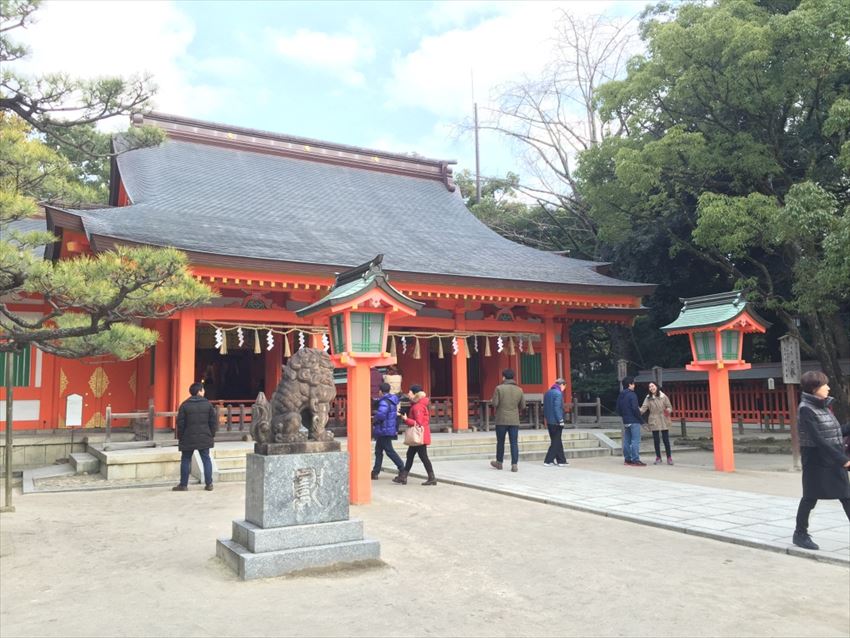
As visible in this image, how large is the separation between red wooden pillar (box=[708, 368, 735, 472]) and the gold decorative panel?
1246 centimetres

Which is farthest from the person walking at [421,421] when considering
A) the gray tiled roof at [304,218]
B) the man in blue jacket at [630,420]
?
the gray tiled roof at [304,218]

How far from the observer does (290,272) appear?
12.5m

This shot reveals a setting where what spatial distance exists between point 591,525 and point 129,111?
21.2 ft

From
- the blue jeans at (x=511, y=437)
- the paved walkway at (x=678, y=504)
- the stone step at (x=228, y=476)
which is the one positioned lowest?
the paved walkway at (x=678, y=504)

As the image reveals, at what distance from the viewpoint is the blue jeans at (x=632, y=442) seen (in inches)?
464

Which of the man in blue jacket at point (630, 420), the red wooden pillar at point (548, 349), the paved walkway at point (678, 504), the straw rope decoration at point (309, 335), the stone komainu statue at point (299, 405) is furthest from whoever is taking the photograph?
the red wooden pillar at point (548, 349)

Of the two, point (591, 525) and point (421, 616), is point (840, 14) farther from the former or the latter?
point (421, 616)

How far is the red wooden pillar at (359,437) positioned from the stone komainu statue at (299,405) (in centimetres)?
200

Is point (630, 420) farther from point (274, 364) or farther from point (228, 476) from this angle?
point (274, 364)

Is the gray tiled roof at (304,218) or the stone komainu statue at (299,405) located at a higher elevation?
the gray tiled roof at (304,218)

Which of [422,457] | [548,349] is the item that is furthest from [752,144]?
[422,457]

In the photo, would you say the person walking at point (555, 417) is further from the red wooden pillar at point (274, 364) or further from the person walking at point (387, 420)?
the red wooden pillar at point (274, 364)

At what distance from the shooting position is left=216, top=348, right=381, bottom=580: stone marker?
16.8 feet

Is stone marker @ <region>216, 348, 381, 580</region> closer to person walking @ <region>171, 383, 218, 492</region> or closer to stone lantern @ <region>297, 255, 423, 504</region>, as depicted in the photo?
stone lantern @ <region>297, 255, 423, 504</region>
